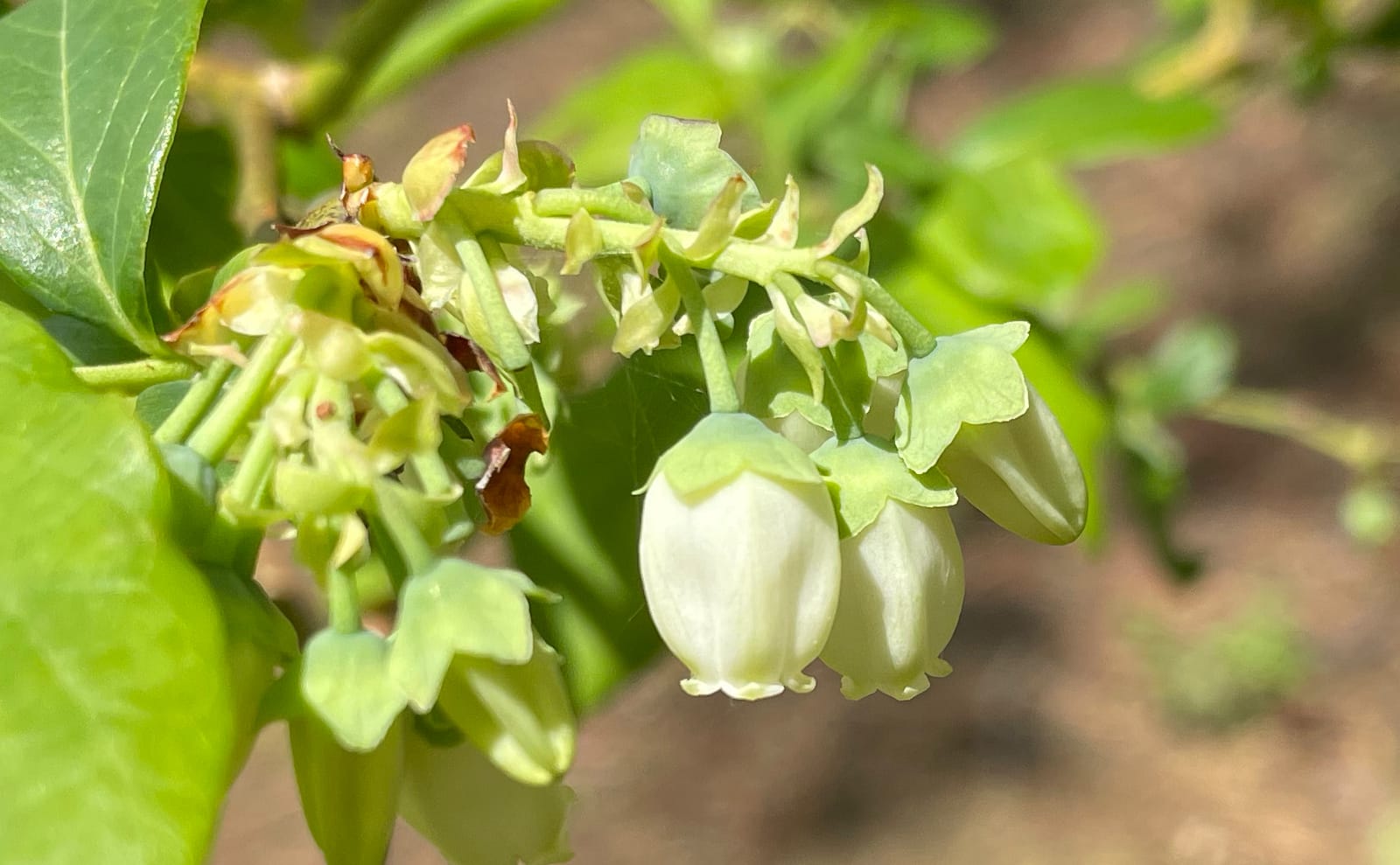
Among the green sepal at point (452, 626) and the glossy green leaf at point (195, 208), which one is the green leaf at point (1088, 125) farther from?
the green sepal at point (452, 626)

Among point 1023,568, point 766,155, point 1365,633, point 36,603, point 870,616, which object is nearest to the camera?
point 36,603

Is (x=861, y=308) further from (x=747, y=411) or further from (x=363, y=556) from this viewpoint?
(x=363, y=556)

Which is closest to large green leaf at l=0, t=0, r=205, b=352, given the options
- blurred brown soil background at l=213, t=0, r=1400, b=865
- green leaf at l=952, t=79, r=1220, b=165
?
green leaf at l=952, t=79, r=1220, b=165

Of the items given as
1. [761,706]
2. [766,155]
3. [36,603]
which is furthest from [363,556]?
[761,706]

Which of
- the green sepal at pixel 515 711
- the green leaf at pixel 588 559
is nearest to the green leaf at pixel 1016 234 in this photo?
the green leaf at pixel 588 559

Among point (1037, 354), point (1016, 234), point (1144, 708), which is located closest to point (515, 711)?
point (1037, 354)

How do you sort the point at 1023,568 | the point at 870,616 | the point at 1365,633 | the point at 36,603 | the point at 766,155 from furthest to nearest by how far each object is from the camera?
the point at 1023,568 → the point at 1365,633 → the point at 766,155 → the point at 870,616 → the point at 36,603
